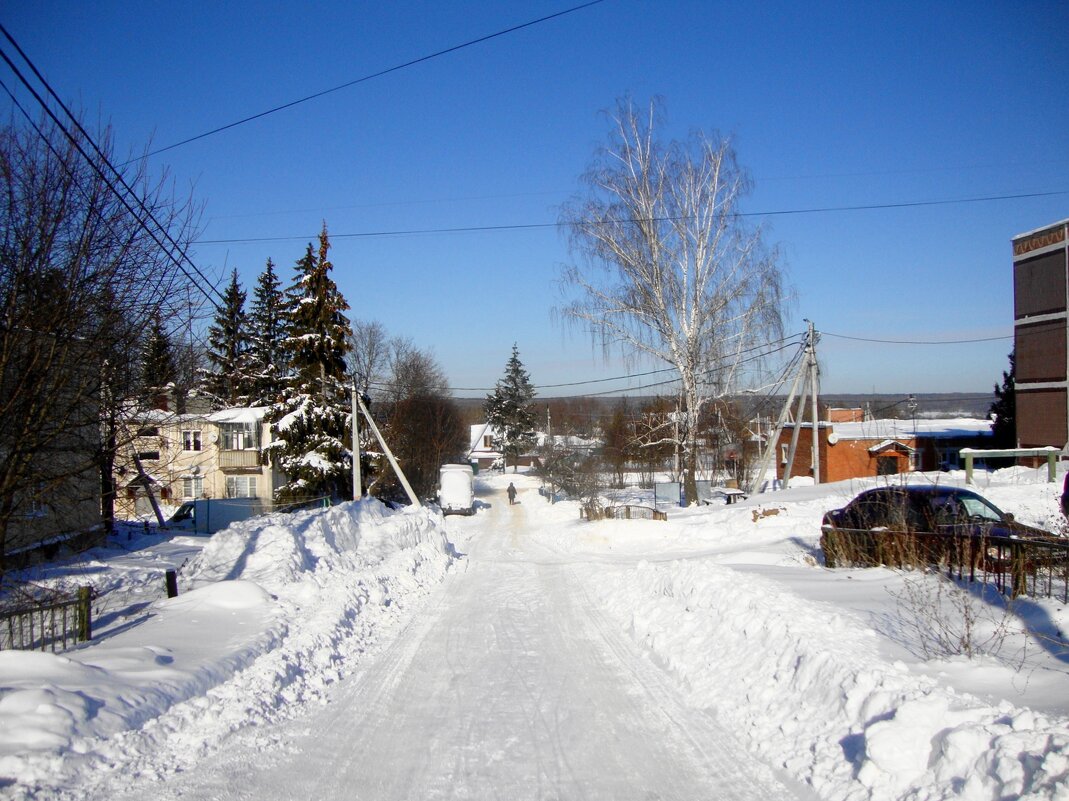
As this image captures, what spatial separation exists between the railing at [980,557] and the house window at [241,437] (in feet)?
124

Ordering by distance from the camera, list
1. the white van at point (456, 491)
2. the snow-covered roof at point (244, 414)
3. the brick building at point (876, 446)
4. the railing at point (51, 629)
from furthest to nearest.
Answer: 1. the brick building at point (876, 446)
2. the white van at point (456, 491)
3. the snow-covered roof at point (244, 414)
4. the railing at point (51, 629)

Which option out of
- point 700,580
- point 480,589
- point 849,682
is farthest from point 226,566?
point 849,682

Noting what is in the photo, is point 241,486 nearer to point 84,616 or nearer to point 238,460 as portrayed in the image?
point 238,460

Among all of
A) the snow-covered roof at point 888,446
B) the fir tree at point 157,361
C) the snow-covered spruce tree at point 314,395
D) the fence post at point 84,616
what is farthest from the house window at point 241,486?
the snow-covered roof at point 888,446

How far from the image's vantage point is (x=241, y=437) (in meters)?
44.5

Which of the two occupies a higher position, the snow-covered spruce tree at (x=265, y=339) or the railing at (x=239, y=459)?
the snow-covered spruce tree at (x=265, y=339)

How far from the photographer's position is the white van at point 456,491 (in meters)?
43.6

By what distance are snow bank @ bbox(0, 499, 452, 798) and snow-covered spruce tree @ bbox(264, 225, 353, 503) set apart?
20.6m

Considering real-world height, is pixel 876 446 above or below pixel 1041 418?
below

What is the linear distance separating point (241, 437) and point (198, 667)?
39.3 m

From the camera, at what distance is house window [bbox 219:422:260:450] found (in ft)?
144

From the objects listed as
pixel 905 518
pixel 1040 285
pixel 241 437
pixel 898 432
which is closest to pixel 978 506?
pixel 905 518

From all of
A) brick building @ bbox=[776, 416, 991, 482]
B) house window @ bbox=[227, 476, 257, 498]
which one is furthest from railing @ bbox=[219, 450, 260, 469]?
brick building @ bbox=[776, 416, 991, 482]

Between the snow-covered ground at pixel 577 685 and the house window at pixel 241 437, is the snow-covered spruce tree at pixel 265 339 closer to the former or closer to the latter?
the house window at pixel 241 437
